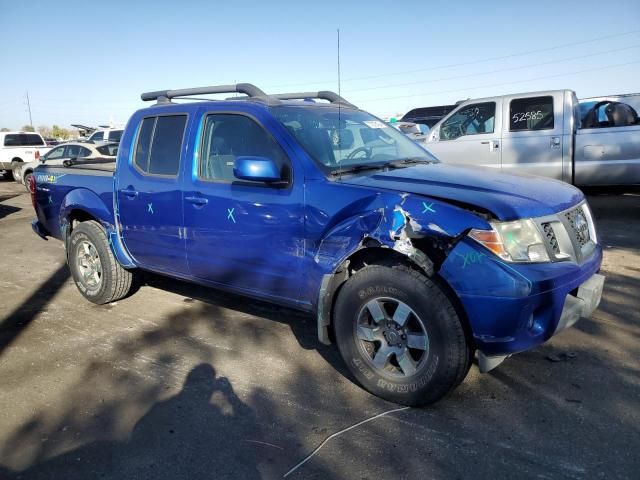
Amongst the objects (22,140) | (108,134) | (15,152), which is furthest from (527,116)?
(22,140)

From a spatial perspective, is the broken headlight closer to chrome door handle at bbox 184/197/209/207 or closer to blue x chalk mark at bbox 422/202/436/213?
blue x chalk mark at bbox 422/202/436/213

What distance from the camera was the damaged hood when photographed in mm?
2820

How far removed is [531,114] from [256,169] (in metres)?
6.58

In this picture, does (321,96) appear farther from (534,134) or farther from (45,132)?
(45,132)

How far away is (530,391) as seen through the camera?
10.5ft

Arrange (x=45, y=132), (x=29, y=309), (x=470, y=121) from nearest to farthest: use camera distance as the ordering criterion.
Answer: (x=29, y=309)
(x=470, y=121)
(x=45, y=132)

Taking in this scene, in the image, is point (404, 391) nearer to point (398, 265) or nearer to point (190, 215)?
point (398, 265)

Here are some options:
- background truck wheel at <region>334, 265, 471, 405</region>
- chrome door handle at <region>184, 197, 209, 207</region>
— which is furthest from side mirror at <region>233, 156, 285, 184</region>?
background truck wheel at <region>334, 265, 471, 405</region>

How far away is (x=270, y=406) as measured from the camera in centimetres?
315

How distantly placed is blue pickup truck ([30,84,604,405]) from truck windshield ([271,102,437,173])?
0.02m

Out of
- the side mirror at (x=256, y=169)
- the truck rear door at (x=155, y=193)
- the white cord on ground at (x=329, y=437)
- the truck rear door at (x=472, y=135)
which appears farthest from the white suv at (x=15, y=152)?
the white cord on ground at (x=329, y=437)

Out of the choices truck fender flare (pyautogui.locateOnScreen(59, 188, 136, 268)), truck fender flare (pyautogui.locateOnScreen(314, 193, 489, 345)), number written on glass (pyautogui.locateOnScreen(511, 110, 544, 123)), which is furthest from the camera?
number written on glass (pyautogui.locateOnScreen(511, 110, 544, 123))

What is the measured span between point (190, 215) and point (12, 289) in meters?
3.10

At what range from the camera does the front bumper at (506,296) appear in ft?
8.66
